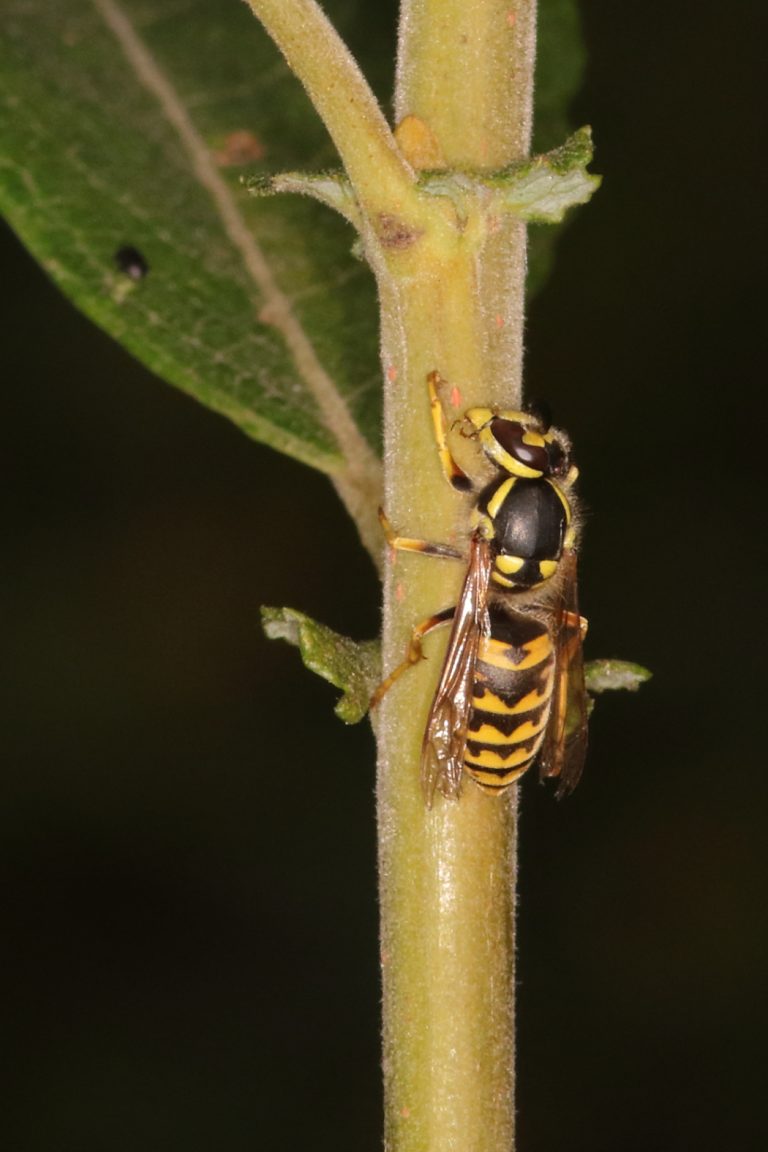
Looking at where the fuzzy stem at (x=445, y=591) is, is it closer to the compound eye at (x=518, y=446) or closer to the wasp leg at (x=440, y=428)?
the wasp leg at (x=440, y=428)

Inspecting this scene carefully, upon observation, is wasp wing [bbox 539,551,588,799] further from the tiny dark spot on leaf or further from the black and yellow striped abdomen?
the tiny dark spot on leaf

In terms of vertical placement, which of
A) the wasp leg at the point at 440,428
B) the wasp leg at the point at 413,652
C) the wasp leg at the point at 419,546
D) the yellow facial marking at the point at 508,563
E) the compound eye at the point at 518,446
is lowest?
the wasp leg at the point at 413,652

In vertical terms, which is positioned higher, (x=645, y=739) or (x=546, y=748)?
(x=645, y=739)

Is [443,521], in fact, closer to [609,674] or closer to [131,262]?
[609,674]

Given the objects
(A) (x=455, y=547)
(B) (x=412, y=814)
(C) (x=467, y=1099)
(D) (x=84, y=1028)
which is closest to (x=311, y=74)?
(A) (x=455, y=547)

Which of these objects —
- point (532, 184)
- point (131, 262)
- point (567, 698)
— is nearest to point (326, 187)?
point (532, 184)

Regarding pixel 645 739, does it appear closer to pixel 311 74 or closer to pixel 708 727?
pixel 708 727

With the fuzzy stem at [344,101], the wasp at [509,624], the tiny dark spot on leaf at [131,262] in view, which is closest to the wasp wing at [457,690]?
the wasp at [509,624]
